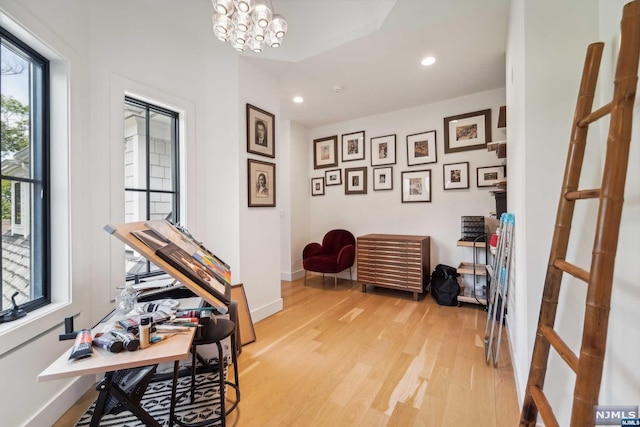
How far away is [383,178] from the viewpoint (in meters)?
4.27

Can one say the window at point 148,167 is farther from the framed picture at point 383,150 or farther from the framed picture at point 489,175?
the framed picture at point 489,175

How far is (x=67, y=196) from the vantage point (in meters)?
1.66

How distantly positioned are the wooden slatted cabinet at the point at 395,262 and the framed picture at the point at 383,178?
2.94ft

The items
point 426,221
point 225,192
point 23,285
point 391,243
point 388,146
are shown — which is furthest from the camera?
point 388,146

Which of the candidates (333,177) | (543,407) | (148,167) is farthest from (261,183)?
(543,407)

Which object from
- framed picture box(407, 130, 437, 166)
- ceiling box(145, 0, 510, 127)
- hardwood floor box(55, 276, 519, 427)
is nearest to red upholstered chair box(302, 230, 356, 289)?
hardwood floor box(55, 276, 519, 427)

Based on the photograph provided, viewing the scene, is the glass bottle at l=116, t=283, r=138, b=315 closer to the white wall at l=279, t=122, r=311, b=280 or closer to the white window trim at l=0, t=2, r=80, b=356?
the white window trim at l=0, t=2, r=80, b=356

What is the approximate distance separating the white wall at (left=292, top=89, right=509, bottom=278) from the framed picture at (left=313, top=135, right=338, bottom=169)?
3.5 inches

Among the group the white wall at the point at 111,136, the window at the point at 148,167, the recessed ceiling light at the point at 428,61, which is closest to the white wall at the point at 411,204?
the recessed ceiling light at the point at 428,61

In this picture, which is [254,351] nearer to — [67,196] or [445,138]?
[67,196]

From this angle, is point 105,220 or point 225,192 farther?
point 225,192

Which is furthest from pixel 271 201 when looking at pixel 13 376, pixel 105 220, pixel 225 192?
pixel 13 376

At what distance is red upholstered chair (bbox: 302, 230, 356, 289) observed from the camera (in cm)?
398

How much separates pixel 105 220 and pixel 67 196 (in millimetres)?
290
